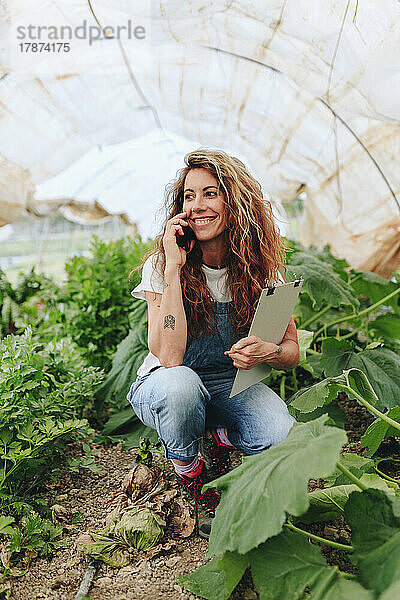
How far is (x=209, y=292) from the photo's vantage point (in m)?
2.28

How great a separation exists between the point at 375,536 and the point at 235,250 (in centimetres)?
114

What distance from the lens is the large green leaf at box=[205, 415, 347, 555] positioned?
1.27m

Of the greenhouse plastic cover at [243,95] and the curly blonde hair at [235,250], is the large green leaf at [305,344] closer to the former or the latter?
the curly blonde hair at [235,250]

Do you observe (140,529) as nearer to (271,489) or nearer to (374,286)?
(271,489)

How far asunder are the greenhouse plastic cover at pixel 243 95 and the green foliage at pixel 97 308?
3.26 ft

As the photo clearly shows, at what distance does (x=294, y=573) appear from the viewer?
1.40 metres

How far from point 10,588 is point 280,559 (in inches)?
36.2

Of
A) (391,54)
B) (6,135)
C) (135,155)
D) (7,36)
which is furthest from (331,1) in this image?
(135,155)

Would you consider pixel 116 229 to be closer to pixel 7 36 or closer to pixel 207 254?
pixel 7 36

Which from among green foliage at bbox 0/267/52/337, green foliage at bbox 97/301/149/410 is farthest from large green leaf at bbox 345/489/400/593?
green foliage at bbox 0/267/52/337

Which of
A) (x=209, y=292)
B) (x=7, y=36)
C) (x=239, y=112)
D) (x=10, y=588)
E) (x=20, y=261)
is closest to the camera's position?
(x=10, y=588)

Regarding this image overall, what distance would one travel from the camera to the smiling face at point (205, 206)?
7.09ft

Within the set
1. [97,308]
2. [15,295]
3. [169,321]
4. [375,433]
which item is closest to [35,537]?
[169,321]

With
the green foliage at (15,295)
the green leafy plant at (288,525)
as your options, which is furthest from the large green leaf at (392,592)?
the green foliage at (15,295)
